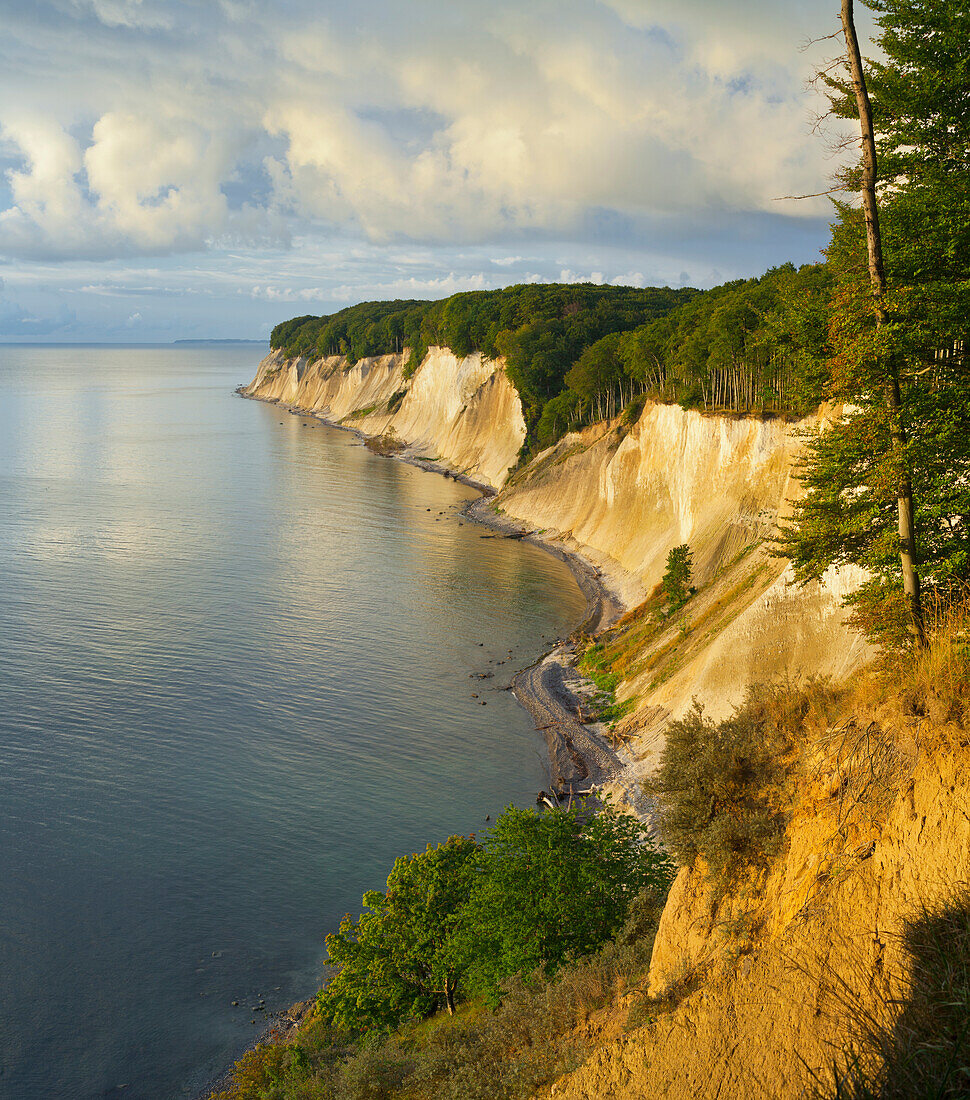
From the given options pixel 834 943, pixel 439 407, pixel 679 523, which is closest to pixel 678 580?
pixel 679 523

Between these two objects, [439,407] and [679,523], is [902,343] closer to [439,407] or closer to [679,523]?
[679,523]

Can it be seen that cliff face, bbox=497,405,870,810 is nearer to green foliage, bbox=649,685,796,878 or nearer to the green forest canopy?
the green forest canopy

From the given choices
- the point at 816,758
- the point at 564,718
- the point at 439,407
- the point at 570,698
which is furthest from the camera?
the point at 439,407

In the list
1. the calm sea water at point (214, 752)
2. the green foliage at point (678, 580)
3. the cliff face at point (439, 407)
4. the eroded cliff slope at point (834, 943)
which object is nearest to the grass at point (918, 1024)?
the eroded cliff slope at point (834, 943)

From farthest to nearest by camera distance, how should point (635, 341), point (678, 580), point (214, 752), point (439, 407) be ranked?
point (439, 407) → point (635, 341) → point (678, 580) → point (214, 752)

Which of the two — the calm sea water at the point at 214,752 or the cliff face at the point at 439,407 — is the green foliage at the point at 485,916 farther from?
the cliff face at the point at 439,407

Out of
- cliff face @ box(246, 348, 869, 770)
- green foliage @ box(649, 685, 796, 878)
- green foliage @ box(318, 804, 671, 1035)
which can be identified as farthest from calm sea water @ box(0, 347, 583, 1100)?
green foliage @ box(649, 685, 796, 878)
